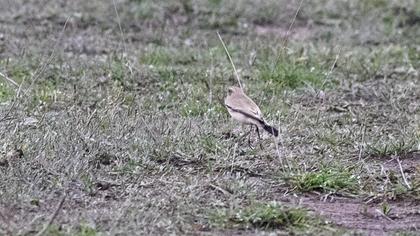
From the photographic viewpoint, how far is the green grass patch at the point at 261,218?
14.1 feet

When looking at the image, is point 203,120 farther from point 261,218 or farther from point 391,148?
point 261,218

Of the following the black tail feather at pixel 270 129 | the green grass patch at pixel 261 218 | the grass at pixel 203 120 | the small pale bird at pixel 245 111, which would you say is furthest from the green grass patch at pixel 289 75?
the green grass patch at pixel 261 218

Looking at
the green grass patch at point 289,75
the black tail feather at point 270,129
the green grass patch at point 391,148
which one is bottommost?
the green grass patch at point 289,75

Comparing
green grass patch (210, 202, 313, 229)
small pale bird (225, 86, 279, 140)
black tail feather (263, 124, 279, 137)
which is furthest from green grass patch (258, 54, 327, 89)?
green grass patch (210, 202, 313, 229)

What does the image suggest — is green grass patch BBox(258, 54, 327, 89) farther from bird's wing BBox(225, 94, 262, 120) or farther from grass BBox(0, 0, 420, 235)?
bird's wing BBox(225, 94, 262, 120)

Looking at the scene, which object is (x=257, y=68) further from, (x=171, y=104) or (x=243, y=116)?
(x=243, y=116)

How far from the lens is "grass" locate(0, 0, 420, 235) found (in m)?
4.43

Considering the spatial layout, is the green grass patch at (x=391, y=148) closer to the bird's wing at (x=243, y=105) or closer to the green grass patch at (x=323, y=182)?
the green grass patch at (x=323, y=182)

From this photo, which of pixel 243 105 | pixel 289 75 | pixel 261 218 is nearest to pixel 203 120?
pixel 243 105

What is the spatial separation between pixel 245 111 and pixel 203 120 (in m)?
0.74

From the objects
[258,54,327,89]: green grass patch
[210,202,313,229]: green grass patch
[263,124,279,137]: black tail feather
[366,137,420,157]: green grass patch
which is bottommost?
[258,54,327,89]: green grass patch

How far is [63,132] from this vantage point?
5.20 meters

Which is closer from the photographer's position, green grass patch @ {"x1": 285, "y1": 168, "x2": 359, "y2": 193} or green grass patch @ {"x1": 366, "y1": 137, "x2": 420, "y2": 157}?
green grass patch @ {"x1": 285, "y1": 168, "x2": 359, "y2": 193}

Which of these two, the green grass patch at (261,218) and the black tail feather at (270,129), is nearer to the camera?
the green grass patch at (261,218)
